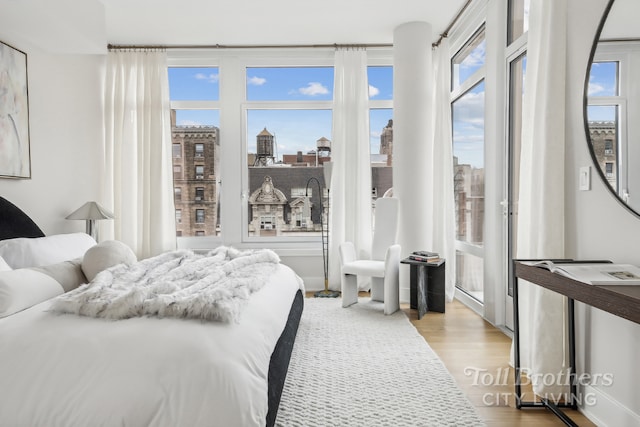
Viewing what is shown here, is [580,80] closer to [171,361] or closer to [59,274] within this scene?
[171,361]

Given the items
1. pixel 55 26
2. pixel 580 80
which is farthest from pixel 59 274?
pixel 580 80

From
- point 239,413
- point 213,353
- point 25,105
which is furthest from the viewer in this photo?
point 25,105

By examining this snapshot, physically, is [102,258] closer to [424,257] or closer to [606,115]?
[424,257]

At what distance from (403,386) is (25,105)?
11.3ft

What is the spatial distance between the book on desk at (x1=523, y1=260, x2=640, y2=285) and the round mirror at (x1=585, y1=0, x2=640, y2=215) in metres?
0.25

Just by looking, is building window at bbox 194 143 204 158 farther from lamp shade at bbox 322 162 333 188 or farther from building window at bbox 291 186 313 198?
lamp shade at bbox 322 162 333 188

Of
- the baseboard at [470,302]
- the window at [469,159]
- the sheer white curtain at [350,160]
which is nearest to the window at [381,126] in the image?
the sheer white curtain at [350,160]

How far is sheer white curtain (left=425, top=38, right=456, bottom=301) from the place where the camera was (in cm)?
422

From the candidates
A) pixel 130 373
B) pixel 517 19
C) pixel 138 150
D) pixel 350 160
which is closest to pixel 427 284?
pixel 350 160

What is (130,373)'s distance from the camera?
1382 mm

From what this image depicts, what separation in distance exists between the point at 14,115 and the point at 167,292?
2.25 metres

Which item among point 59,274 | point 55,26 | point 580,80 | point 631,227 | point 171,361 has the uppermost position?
point 55,26

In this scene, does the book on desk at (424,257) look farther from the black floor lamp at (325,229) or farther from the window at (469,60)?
the window at (469,60)

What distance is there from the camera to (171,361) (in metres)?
1.42
